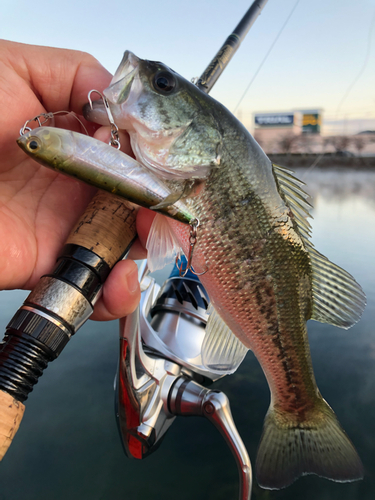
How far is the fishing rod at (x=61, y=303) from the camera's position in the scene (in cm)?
69

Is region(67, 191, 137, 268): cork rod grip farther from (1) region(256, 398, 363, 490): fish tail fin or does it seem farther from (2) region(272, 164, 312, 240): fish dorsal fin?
(1) region(256, 398, 363, 490): fish tail fin

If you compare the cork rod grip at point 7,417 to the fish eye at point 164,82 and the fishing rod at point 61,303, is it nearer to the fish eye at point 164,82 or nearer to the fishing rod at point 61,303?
the fishing rod at point 61,303

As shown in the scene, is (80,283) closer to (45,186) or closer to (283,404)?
(45,186)

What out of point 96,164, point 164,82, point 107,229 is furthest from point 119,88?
point 107,229

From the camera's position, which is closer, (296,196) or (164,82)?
(164,82)

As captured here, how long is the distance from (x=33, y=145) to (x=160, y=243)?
45 cm

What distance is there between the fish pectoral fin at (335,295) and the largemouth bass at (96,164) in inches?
21.5

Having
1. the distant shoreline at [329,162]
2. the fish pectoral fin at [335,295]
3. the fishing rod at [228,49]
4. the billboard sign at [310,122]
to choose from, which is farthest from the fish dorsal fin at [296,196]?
the billboard sign at [310,122]

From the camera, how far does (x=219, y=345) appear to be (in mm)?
1062

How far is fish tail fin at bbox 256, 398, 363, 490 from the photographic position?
993 millimetres

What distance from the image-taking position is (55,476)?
194 cm

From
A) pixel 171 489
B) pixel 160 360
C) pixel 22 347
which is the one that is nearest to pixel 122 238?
pixel 22 347

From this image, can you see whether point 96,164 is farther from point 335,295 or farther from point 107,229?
point 335,295

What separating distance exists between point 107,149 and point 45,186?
56 cm
